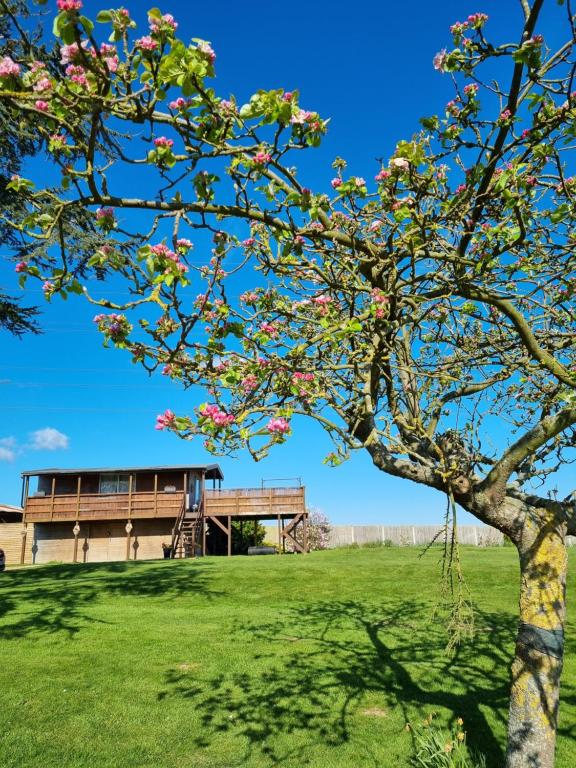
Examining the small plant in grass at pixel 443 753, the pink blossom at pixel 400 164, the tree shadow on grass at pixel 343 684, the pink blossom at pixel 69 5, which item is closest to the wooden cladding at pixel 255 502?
the tree shadow on grass at pixel 343 684

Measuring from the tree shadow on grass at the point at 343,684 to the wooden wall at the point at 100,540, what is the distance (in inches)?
882

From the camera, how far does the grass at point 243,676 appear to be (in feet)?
20.9

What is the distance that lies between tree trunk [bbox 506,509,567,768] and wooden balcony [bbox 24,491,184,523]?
28.8 metres

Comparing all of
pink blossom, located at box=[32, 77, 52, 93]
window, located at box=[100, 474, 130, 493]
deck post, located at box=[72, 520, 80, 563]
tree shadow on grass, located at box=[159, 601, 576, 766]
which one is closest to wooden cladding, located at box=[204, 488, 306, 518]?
window, located at box=[100, 474, 130, 493]

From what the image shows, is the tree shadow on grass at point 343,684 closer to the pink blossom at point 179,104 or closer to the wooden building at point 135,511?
the pink blossom at point 179,104

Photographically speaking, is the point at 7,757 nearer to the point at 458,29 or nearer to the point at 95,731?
the point at 95,731

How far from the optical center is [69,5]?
2.91m

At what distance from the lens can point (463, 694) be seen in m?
7.92

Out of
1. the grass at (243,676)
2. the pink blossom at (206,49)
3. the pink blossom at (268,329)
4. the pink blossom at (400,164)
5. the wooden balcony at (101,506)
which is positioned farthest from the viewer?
the wooden balcony at (101,506)

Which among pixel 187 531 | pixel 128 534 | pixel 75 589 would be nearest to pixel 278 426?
pixel 75 589

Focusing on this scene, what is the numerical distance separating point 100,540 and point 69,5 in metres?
33.8

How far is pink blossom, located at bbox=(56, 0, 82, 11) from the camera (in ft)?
9.43

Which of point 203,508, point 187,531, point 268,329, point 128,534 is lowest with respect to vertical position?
point 128,534

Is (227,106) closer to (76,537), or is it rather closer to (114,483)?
(76,537)
